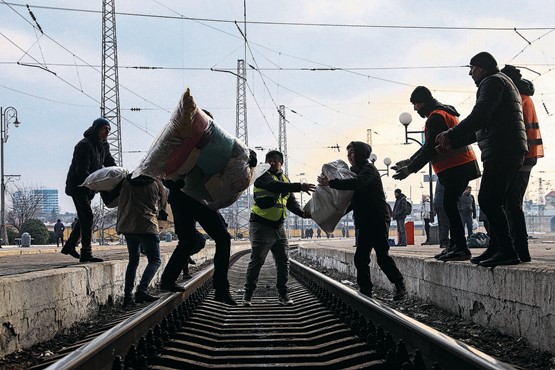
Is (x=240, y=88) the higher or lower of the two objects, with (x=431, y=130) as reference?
higher

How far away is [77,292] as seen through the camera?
754 centimetres

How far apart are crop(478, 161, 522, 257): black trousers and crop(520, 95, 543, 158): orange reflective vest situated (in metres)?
0.91

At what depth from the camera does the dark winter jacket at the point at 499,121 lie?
6.36m

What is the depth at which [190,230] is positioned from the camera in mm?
7648

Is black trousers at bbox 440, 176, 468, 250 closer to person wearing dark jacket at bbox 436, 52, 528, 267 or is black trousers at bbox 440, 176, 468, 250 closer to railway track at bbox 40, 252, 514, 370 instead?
person wearing dark jacket at bbox 436, 52, 528, 267

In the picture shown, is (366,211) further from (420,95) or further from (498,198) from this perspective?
(498,198)

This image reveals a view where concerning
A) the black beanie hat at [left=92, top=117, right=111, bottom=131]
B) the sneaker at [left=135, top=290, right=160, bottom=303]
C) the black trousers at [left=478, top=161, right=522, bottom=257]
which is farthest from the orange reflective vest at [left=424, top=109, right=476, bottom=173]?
the black beanie hat at [left=92, top=117, right=111, bottom=131]

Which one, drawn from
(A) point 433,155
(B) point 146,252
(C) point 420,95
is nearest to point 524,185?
(A) point 433,155

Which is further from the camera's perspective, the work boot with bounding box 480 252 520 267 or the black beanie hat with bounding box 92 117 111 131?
the black beanie hat with bounding box 92 117 111 131

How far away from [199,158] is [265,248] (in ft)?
6.40

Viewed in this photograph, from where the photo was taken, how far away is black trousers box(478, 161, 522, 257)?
6277 mm

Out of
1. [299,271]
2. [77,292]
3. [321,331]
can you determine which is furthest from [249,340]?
[299,271]

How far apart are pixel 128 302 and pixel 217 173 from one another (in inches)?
105

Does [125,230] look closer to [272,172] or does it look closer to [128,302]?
[128,302]
